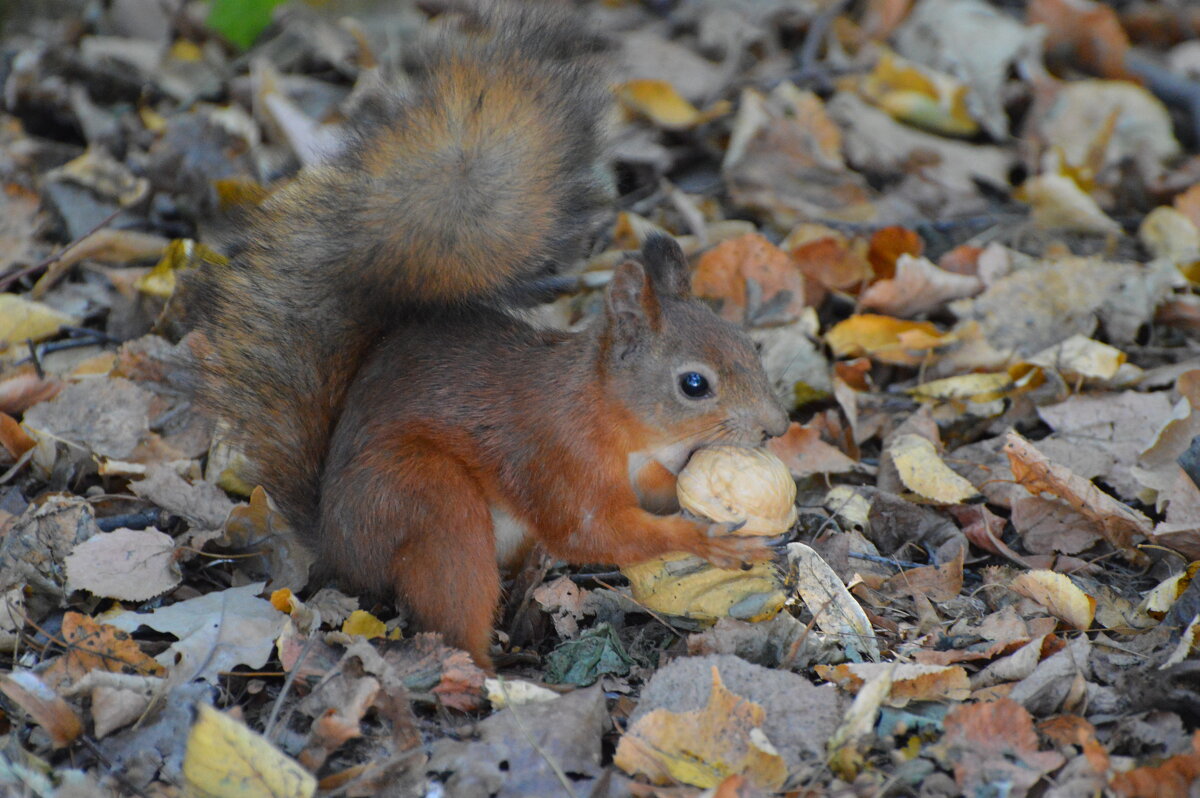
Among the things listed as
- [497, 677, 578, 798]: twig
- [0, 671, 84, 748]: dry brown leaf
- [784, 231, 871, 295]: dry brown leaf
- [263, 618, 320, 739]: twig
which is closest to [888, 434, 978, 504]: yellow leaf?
[784, 231, 871, 295]: dry brown leaf

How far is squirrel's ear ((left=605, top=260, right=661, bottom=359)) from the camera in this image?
208cm

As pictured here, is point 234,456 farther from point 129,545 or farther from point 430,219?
point 430,219

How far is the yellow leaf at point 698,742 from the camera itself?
1.60 meters

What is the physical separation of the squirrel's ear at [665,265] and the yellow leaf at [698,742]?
87cm

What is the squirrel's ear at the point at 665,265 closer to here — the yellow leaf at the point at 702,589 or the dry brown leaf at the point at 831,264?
the yellow leaf at the point at 702,589

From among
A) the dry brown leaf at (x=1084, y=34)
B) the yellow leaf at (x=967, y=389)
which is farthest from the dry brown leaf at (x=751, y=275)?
the dry brown leaf at (x=1084, y=34)

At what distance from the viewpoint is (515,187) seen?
2.04m

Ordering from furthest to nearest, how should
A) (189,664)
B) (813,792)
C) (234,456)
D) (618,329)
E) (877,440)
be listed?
(877,440) < (234,456) < (618,329) < (189,664) < (813,792)

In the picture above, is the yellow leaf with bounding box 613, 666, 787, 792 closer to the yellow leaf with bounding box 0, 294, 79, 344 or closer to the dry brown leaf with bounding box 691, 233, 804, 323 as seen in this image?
the dry brown leaf with bounding box 691, 233, 804, 323

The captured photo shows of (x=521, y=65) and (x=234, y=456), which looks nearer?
(x=521, y=65)

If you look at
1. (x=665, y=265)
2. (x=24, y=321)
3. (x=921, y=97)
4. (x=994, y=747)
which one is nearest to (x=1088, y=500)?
(x=994, y=747)

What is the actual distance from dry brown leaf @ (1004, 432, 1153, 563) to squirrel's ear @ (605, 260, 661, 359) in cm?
73

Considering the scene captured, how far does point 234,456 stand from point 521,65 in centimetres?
100

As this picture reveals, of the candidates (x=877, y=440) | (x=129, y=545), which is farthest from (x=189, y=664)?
(x=877, y=440)
